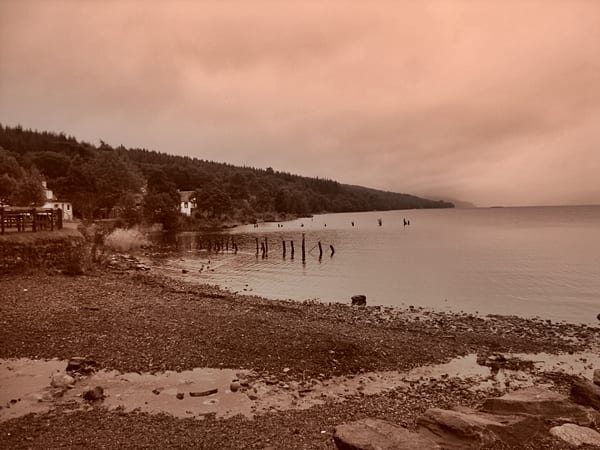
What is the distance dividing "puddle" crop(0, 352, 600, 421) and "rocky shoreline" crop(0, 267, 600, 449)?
397 mm

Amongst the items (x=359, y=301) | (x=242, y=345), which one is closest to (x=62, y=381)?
(x=242, y=345)

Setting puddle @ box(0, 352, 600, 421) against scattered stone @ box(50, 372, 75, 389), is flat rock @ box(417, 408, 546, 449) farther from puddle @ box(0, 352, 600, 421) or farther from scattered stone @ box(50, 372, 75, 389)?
scattered stone @ box(50, 372, 75, 389)

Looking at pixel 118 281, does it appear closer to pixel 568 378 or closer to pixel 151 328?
pixel 151 328

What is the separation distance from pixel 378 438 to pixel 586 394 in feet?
24.5

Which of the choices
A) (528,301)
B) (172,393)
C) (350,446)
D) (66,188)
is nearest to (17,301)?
(172,393)

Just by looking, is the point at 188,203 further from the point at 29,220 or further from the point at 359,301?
the point at 359,301

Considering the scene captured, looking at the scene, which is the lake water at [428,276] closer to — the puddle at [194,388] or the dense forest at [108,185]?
the puddle at [194,388]

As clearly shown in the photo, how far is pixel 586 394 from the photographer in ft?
40.5

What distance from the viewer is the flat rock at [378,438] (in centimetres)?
834

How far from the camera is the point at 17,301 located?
20.3 metres

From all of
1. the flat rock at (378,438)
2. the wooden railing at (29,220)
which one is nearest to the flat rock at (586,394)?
the flat rock at (378,438)

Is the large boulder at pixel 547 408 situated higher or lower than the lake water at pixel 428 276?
higher

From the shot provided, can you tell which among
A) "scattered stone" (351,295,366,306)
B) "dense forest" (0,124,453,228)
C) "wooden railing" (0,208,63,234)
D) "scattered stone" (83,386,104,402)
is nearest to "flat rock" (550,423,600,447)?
"scattered stone" (83,386,104,402)

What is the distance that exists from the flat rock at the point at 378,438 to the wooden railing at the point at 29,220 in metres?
27.2
